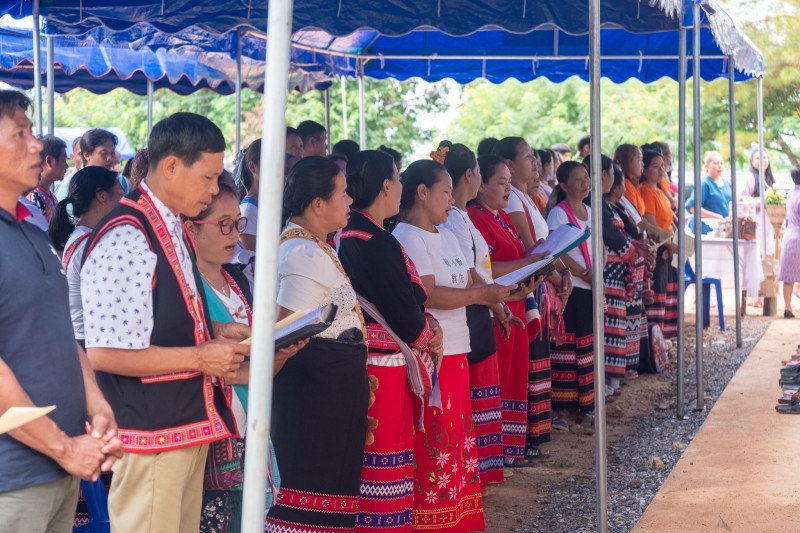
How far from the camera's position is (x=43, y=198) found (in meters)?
6.48

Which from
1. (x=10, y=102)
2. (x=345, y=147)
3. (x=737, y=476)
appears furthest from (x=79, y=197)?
(x=737, y=476)

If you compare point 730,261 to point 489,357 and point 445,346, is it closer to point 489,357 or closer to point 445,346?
point 489,357

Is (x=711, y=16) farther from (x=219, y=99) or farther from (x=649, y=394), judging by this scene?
(x=219, y=99)

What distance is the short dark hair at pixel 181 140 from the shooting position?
2920 mm

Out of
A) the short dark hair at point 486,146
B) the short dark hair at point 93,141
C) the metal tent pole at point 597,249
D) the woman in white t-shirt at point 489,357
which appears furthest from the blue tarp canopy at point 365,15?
the metal tent pole at point 597,249

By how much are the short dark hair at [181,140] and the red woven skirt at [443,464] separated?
213 centimetres

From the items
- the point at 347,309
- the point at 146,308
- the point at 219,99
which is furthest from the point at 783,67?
the point at 146,308

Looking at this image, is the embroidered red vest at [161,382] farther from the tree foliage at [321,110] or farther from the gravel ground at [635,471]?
the tree foliage at [321,110]

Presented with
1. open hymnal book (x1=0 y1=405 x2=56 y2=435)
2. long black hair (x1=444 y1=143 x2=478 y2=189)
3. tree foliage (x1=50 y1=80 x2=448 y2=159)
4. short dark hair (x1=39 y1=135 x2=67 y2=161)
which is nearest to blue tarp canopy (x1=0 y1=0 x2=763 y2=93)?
short dark hair (x1=39 y1=135 x2=67 y2=161)

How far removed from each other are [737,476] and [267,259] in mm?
3995

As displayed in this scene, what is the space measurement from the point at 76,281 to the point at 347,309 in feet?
3.29

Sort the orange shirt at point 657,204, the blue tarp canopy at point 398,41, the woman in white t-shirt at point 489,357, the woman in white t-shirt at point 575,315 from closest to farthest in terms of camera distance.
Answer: the woman in white t-shirt at point 489,357 → the woman in white t-shirt at point 575,315 → the blue tarp canopy at point 398,41 → the orange shirt at point 657,204

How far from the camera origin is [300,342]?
305 centimetres

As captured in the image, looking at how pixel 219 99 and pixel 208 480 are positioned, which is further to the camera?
pixel 219 99
